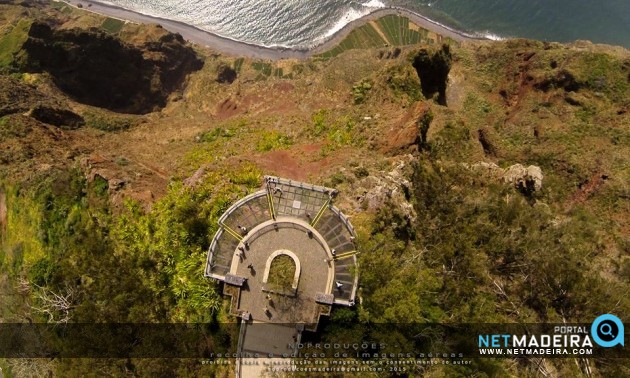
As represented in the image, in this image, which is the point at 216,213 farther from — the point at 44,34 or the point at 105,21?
the point at 105,21

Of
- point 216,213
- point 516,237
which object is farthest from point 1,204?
point 516,237

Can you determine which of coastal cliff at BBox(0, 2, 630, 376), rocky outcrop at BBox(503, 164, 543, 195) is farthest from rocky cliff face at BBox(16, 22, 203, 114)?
rocky outcrop at BBox(503, 164, 543, 195)

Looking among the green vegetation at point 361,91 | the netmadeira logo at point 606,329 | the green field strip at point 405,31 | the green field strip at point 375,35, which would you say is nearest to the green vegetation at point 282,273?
the netmadeira logo at point 606,329

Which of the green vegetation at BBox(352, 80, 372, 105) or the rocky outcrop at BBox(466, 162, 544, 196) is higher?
the green vegetation at BBox(352, 80, 372, 105)

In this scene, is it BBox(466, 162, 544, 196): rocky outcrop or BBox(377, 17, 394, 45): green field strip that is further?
BBox(377, 17, 394, 45): green field strip

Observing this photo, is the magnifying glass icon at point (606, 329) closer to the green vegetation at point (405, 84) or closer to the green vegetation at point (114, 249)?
the green vegetation at point (114, 249)

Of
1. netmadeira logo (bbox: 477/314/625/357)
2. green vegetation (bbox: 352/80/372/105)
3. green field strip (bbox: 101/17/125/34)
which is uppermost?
green field strip (bbox: 101/17/125/34)

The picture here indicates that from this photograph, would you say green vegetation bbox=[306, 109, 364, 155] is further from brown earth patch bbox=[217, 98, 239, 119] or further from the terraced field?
the terraced field

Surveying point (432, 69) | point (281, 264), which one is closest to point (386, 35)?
point (432, 69)
